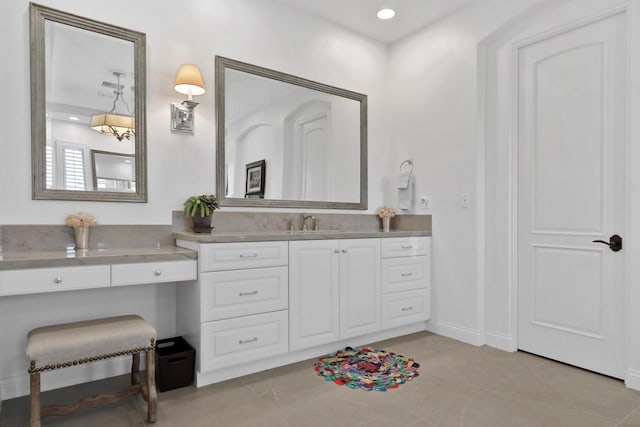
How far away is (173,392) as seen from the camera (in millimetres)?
2236

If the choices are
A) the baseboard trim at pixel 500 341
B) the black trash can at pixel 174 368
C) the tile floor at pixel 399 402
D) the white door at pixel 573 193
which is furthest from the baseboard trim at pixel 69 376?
the white door at pixel 573 193

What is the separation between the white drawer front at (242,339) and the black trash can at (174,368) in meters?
0.10

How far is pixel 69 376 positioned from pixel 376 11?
11.2 feet

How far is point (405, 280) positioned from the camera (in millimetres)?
3215

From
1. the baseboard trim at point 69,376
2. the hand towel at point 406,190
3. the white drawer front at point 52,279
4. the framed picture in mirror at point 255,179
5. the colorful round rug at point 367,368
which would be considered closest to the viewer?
the white drawer front at point 52,279

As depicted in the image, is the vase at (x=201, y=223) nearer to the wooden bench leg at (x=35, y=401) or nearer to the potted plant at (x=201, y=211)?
the potted plant at (x=201, y=211)

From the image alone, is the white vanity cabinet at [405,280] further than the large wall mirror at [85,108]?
Yes

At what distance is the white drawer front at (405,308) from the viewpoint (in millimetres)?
3086

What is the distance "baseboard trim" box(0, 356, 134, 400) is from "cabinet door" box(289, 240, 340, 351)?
1028 millimetres

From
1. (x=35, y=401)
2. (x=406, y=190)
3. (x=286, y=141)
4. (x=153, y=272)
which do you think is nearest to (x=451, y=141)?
(x=406, y=190)

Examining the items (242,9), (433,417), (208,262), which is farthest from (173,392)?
(242,9)

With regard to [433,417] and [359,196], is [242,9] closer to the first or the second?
[359,196]

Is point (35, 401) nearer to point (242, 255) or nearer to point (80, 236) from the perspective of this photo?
point (80, 236)

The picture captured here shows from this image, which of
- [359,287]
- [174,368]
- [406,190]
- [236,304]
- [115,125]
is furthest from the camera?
[406,190]
